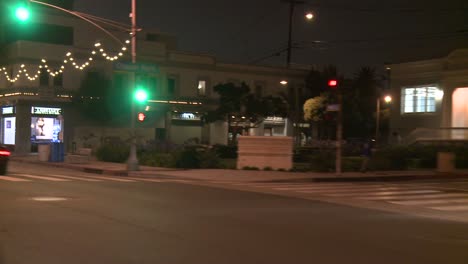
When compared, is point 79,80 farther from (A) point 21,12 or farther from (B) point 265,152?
(A) point 21,12

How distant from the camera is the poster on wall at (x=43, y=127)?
49.3m

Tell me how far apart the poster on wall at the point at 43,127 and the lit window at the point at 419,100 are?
29784 millimetres

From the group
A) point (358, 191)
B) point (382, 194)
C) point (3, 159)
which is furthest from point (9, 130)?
point (382, 194)

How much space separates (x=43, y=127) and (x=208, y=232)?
42367 millimetres

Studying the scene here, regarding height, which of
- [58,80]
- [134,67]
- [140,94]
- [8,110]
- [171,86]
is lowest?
[8,110]

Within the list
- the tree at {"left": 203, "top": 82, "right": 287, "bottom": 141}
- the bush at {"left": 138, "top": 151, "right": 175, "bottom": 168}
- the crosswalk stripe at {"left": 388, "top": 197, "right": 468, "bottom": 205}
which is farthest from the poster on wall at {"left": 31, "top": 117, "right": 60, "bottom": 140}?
the crosswalk stripe at {"left": 388, "top": 197, "right": 468, "bottom": 205}

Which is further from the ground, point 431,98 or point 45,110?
point 431,98

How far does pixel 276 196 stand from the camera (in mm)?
18078

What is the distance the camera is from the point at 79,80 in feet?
166

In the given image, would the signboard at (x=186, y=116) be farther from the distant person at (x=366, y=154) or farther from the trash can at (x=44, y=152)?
the distant person at (x=366, y=154)

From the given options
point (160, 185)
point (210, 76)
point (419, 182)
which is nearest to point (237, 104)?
point (210, 76)

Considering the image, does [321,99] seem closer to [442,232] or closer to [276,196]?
[276,196]

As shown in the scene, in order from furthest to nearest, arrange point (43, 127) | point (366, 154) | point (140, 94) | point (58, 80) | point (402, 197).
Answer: point (58, 80)
point (43, 127)
point (366, 154)
point (140, 94)
point (402, 197)

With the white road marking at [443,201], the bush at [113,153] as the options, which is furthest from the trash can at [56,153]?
the white road marking at [443,201]
